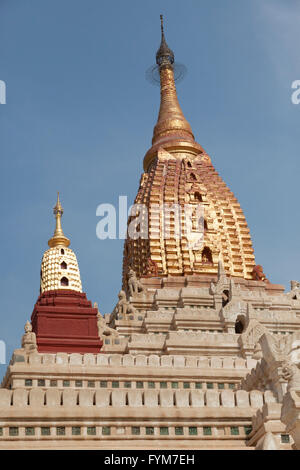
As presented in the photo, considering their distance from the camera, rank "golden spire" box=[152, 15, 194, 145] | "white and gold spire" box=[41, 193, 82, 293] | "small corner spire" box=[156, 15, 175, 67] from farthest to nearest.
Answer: "small corner spire" box=[156, 15, 175, 67] < "golden spire" box=[152, 15, 194, 145] < "white and gold spire" box=[41, 193, 82, 293]

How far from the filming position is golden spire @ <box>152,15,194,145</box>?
66.4 meters

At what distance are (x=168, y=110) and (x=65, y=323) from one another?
89.4ft

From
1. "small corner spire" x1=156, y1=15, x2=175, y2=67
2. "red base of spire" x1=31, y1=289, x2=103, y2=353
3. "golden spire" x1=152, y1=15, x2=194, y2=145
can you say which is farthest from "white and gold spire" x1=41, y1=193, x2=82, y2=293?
"small corner spire" x1=156, y1=15, x2=175, y2=67

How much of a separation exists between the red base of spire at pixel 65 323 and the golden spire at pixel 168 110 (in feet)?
70.7

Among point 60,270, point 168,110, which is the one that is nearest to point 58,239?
point 60,270

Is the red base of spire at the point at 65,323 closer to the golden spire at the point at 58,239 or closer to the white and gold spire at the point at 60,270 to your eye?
the white and gold spire at the point at 60,270

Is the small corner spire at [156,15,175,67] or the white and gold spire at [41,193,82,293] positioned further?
the small corner spire at [156,15,175,67]

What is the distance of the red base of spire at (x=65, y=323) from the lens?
43.5 metres

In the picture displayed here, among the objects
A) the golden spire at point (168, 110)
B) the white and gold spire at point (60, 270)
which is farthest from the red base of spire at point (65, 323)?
the golden spire at point (168, 110)

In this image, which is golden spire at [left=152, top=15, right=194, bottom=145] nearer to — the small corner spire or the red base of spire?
the small corner spire

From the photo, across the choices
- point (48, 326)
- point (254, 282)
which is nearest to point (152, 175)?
point (254, 282)

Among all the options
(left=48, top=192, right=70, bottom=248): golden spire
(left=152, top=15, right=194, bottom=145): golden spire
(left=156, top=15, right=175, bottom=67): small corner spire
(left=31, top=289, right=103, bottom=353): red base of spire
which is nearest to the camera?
(left=31, top=289, right=103, bottom=353): red base of spire

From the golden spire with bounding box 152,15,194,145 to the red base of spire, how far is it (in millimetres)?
21548
